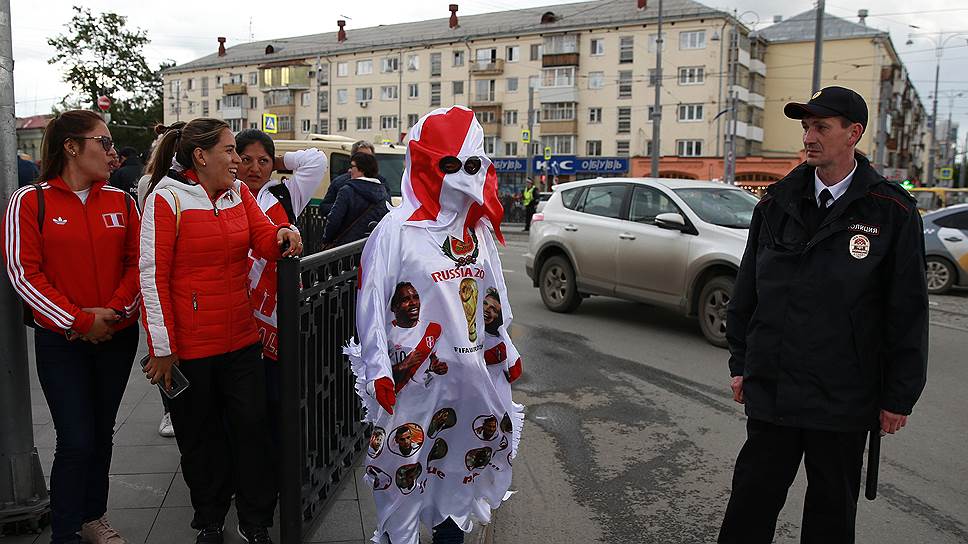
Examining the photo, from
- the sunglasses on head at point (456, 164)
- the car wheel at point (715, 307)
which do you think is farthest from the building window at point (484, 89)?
the sunglasses on head at point (456, 164)

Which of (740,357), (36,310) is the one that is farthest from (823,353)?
(36,310)

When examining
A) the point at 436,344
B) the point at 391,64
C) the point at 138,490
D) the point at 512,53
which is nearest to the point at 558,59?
the point at 512,53

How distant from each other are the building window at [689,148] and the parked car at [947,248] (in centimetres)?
3926

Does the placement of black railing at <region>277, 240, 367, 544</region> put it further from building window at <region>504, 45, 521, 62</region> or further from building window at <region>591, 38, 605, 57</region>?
building window at <region>504, 45, 521, 62</region>

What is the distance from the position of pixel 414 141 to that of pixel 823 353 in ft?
6.02

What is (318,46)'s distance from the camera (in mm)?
71375

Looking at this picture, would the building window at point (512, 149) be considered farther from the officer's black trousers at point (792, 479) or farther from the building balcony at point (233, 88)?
the officer's black trousers at point (792, 479)

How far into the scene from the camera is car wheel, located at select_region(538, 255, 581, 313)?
10.5 meters

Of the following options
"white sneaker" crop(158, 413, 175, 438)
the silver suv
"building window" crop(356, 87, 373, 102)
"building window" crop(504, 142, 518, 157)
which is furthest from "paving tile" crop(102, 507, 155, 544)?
"building window" crop(356, 87, 373, 102)

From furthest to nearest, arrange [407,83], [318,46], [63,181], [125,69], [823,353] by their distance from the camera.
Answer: [318,46]
[407,83]
[125,69]
[63,181]
[823,353]

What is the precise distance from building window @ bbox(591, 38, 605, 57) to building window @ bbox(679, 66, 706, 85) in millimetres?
6697

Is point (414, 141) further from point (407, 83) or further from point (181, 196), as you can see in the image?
point (407, 83)

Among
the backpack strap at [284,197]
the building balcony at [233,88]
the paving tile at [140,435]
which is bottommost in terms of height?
the paving tile at [140,435]

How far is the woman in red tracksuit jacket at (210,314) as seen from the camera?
3.22 metres
